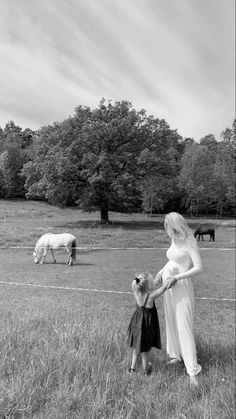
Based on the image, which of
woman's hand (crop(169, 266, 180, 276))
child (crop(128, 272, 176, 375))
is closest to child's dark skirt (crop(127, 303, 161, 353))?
child (crop(128, 272, 176, 375))

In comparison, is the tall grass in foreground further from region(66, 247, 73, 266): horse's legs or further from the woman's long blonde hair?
the woman's long blonde hair

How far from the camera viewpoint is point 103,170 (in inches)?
213

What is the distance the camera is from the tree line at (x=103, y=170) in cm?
458

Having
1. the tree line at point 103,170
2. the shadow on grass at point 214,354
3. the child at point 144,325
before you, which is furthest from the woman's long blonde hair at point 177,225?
the shadow on grass at point 214,354

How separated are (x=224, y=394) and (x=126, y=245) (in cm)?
219

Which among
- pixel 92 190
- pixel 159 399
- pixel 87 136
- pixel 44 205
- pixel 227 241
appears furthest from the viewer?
pixel 227 241

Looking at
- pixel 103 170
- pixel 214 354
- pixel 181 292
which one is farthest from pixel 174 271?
pixel 103 170

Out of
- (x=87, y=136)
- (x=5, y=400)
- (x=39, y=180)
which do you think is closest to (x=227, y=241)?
(x=87, y=136)

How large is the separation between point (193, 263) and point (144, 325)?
2.22 feet

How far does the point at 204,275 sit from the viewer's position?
388 inches

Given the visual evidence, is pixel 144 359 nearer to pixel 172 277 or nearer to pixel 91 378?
pixel 91 378

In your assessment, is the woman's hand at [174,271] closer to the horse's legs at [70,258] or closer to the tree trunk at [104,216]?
the tree trunk at [104,216]

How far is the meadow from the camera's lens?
302 centimetres

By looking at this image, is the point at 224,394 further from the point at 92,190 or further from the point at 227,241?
the point at 227,241
